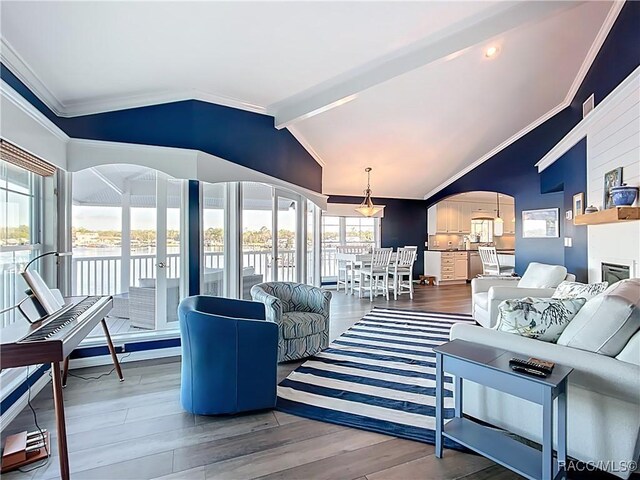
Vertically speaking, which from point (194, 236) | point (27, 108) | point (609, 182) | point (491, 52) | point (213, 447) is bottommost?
point (213, 447)

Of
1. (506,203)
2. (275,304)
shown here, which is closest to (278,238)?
(275,304)

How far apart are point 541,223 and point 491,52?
11.0 feet

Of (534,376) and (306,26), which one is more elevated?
(306,26)

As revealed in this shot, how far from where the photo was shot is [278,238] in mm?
4855

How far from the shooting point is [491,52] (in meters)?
4.21

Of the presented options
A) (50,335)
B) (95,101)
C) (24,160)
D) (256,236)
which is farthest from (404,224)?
(50,335)

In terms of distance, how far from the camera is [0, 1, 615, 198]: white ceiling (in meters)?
2.39

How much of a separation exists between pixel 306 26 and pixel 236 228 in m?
2.26

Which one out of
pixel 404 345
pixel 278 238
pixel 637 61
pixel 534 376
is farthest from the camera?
pixel 278 238

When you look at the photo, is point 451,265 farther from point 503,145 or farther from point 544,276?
point 544,276

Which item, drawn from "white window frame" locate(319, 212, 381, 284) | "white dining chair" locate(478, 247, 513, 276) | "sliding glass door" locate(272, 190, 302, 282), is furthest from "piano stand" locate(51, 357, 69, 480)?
"white dining chair" locate(478, 247, 513, 276)

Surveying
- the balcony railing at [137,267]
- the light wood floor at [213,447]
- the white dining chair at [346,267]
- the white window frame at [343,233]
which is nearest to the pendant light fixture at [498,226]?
the white window frame at [343,233]

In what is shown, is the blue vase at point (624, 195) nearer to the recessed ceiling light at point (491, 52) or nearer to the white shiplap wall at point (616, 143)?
the white shiplap wall at point (616, 143)

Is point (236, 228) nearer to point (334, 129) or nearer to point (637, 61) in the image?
point (334, 129)
